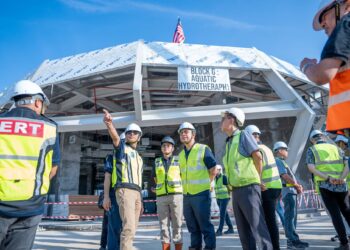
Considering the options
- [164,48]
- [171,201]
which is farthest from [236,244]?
[164,48]

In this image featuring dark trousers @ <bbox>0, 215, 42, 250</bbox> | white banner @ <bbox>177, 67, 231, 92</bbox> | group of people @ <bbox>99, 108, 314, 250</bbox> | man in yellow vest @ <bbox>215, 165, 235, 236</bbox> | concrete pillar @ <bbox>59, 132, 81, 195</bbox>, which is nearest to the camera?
dark trousers @ <bbox>0, 215, 42, 250</bbox>

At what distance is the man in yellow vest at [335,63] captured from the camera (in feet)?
5.08

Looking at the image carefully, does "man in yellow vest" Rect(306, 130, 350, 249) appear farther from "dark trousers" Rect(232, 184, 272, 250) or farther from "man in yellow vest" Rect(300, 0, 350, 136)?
"man in yellow vest" Rect(300, 0, 350, 136)

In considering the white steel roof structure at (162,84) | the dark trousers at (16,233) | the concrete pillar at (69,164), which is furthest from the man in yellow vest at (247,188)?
the concrete pillar at (69,164)

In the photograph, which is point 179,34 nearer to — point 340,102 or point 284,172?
point 284,172

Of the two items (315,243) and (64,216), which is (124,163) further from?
(64,216)

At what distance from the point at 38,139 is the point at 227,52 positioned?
12.4 m

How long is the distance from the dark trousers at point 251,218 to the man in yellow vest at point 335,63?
1.79 meters

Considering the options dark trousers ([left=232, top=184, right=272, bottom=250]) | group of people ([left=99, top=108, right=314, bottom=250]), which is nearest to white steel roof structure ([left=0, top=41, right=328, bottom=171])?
group of people ([left=99, top=108, right=314, bottom=250])

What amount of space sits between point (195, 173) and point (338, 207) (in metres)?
2.09

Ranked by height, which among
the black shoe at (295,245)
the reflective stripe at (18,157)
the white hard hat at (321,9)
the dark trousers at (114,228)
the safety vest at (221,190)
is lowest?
the black shoe at (295,245)

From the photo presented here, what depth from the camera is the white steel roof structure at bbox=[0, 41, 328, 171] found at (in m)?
12.2

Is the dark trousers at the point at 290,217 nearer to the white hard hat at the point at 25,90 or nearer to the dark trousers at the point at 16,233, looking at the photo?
the dark trousers at the point at 16,233

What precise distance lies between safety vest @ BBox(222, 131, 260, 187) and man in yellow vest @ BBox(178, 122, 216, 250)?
70 centimetres
